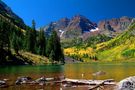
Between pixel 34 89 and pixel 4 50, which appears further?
pixel 4 50

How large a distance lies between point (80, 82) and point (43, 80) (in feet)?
29.0

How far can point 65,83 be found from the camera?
5269cm

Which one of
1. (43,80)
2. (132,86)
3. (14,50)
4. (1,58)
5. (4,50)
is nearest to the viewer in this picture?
(132,86)

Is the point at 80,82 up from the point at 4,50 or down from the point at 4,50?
down

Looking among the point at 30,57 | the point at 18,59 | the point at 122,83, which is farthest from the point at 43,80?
the point at 30,57

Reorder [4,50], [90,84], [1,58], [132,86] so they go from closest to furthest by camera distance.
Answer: [132,86] → [90,84] → [1,58] → [4,50]

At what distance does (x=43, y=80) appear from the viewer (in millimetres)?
56094

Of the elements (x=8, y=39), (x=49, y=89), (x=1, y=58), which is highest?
(x=8, y=39)

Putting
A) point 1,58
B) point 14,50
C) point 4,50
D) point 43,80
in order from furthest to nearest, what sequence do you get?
1. point 14,50
2. point 4,50
3. point 1,58
4. point 43,80

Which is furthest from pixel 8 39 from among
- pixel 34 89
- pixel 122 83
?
pixel 122 83

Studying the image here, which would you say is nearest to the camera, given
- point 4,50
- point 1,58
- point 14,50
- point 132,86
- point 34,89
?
point 132,86

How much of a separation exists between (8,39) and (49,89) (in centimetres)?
15355

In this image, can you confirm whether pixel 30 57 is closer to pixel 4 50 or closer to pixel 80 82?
pixel 4 50

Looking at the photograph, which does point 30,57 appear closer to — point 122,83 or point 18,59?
point 18,59
